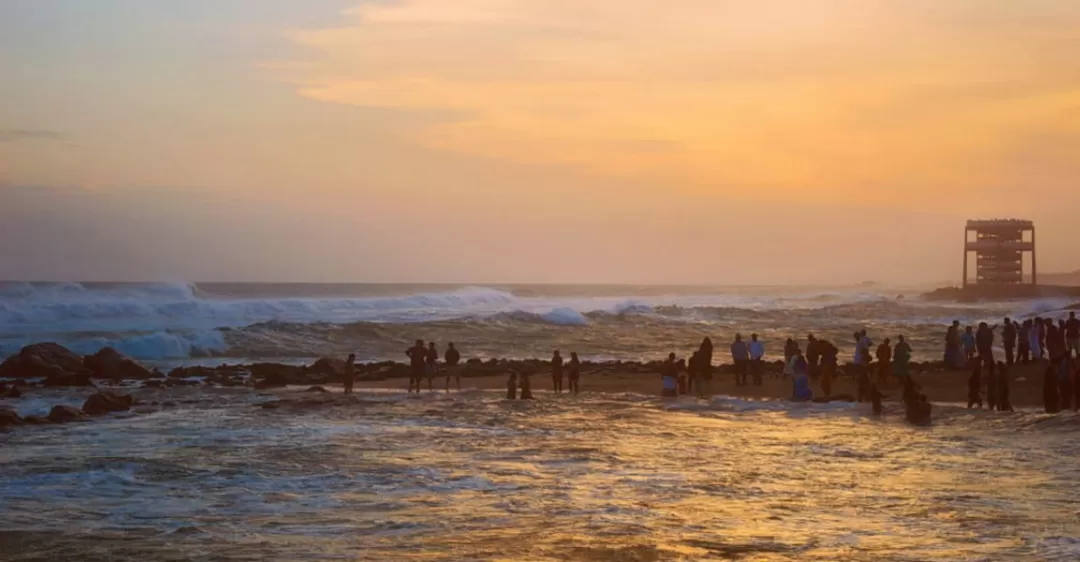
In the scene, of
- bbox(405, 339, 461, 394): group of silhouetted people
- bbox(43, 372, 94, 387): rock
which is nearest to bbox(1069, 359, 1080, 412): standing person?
bbox(405, 339, 461, 394): group of silhouetted people

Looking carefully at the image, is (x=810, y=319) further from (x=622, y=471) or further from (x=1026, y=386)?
(x=622, y=471)

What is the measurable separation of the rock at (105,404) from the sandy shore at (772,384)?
22.9ft

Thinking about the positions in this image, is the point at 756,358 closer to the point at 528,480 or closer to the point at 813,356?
the point at 813,356

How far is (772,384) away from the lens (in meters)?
28.0

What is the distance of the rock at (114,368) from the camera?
104 feet

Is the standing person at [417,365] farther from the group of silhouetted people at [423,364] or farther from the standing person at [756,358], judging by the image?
the standing person at [756,358]

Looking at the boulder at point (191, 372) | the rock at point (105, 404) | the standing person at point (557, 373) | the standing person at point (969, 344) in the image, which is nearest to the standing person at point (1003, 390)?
the standing person at point (969, 344)

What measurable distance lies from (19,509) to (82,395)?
49.1ft

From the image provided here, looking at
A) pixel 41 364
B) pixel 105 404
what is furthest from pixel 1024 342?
pixel 41 364

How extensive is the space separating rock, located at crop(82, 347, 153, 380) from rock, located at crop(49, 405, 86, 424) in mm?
10595

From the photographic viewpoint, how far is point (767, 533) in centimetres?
1078

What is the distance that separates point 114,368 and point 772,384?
18.2m

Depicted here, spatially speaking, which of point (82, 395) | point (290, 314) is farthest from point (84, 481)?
point (290, 314)

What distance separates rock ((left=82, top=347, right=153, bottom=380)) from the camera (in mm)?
31844
